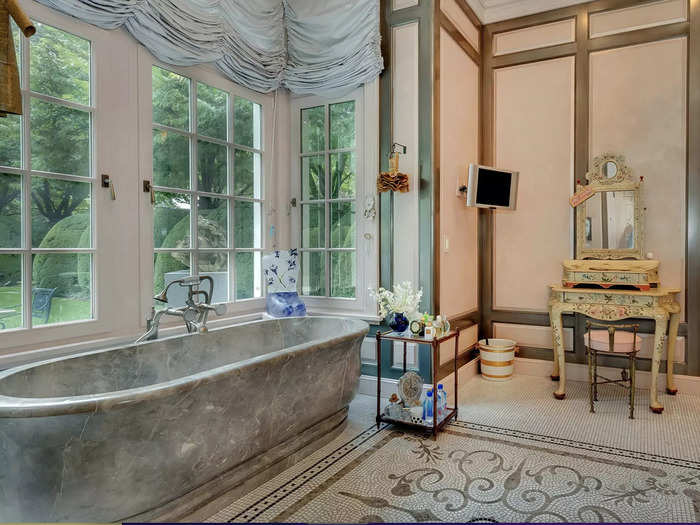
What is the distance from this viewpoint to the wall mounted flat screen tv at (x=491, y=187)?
3.90m

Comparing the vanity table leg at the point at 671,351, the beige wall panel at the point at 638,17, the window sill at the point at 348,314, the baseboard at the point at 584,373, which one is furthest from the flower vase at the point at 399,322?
the beige wall panel at the point at 638,17

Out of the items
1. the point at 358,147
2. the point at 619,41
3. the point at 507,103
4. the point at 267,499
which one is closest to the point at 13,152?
the point at 267,499

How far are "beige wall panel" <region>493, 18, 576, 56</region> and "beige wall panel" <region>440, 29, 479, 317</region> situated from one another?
324 millimetres

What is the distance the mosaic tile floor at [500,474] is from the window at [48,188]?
1360 millimetres

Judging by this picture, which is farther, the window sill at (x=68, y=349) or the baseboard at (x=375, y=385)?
the baseboard at (x=375, y=385)

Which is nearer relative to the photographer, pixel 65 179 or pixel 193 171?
pixel 65 179

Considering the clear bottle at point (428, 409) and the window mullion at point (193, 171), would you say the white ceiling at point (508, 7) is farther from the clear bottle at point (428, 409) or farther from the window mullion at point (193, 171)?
the clear bottle at point (428, 409)

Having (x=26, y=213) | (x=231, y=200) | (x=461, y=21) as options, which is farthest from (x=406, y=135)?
(x=26, y=213)

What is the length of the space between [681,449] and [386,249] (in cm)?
210

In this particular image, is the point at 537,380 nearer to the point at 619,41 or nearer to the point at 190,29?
the point at 619,41

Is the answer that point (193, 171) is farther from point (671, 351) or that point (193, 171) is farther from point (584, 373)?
point (671, 351)

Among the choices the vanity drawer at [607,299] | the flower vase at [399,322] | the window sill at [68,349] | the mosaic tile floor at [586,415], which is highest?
the vanity drawer at [607,299]

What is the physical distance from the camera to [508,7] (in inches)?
171

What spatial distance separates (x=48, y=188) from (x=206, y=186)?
1067 mm
